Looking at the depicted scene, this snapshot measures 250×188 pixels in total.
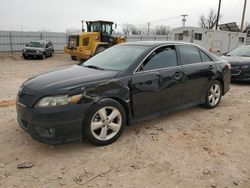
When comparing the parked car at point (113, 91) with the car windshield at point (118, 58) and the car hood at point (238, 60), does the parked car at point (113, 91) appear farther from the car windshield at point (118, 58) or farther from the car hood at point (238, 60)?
the car hood at point (238, 60)

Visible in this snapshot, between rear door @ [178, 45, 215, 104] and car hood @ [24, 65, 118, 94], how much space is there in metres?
1.55

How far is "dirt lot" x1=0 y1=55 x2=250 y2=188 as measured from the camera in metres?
2.82

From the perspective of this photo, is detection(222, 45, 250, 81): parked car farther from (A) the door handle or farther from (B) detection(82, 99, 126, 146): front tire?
(B) detection(82, 99, 126, 146): front tire

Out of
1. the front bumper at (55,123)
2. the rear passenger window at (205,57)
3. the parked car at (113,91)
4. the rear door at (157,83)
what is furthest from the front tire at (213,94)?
the front bumper at (55,123)

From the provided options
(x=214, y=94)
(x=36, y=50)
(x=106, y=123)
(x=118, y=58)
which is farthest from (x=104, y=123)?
(x=36, y=50)

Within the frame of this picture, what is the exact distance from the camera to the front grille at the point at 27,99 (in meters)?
3.26

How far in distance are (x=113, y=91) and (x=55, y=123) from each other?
93 cm

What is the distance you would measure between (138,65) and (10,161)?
2273 mm

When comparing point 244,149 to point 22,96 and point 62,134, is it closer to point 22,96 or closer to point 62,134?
point 62,134

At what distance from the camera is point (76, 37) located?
16609 mm

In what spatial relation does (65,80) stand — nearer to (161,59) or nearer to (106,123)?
(106,123)

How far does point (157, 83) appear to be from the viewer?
4.07m

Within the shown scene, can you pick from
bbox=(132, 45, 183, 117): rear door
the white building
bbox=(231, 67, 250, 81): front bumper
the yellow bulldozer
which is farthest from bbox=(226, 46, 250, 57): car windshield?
the yellow bulldozer

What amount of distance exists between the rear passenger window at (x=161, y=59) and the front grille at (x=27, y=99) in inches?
67.8
